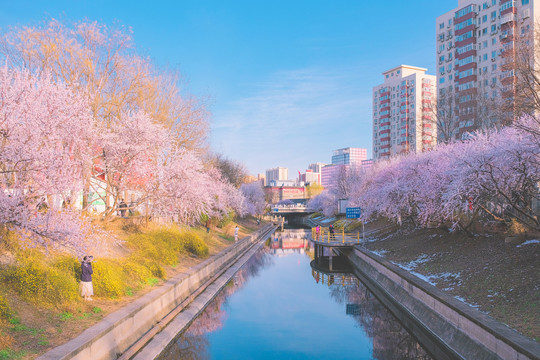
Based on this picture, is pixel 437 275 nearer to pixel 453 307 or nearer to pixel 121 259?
pixel 453 307

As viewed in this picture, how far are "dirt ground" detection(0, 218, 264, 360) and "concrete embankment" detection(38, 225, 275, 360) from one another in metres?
0.40

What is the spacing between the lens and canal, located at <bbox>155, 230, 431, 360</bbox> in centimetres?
1496

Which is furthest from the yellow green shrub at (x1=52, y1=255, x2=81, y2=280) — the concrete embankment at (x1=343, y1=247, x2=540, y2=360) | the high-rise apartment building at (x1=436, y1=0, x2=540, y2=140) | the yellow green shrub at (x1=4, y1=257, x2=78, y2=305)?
the high-rise apartment building at (x1=436, y1=0, x2=540, y2=140)

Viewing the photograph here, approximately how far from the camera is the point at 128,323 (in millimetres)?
12805

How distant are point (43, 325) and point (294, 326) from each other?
1069 cm

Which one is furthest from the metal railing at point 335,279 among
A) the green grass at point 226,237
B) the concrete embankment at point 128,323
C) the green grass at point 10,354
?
the green grass at point 10,354

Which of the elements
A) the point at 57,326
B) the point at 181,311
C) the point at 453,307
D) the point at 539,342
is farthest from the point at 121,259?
the point at 539,342

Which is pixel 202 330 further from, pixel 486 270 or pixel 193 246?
pixel 486 270

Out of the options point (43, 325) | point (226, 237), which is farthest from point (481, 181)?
point (226, 237)

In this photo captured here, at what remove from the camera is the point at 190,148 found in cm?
3438

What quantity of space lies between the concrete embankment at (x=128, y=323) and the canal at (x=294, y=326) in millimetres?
1296

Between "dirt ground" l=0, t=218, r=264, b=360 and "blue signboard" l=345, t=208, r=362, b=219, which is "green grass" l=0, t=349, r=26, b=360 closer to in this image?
"dirt ground" l=0, t=218, r=264, b=360

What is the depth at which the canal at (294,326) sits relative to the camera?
14961mm

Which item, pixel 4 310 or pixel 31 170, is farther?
pixel 31 170
